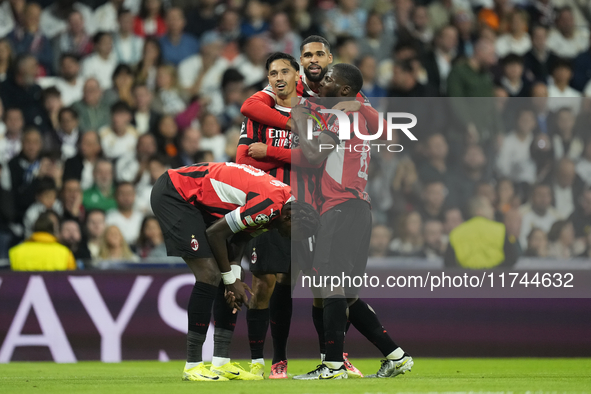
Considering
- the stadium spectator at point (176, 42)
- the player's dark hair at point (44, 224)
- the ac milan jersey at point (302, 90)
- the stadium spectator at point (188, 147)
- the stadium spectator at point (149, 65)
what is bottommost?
the player's dark hair at point (44, 224)

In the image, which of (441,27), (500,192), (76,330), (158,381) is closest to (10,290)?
(76,330)

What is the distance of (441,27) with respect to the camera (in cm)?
1282

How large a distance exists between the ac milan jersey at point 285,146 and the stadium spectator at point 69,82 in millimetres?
5811

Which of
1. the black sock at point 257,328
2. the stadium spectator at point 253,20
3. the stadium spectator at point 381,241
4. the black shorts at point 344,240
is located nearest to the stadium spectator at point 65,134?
the stadium spectator at point 253,20

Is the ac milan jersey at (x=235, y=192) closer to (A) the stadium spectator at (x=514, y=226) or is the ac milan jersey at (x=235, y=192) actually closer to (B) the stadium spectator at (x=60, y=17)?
(A) the stadium spectator at (x=514, y=226)

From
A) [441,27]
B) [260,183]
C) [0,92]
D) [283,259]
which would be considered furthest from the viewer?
[441,27]

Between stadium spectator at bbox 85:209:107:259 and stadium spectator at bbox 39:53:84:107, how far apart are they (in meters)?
2.42

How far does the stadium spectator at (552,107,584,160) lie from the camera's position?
9172 millimetres

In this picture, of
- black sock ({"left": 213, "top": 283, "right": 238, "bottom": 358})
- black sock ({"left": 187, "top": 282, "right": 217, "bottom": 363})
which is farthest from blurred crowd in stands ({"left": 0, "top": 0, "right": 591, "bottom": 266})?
black sock ({"left": 187, "top": 282, "right": 217, "bottom": 363})

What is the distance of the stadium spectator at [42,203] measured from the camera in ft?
34.2

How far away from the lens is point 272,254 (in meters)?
6.50

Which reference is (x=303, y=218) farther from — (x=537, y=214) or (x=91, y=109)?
(x=91, y=109)

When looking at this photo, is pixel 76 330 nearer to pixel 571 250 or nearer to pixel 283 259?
pixel 283 259

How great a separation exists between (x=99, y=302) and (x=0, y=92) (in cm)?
421
